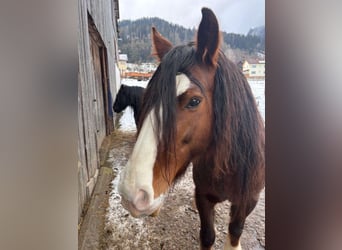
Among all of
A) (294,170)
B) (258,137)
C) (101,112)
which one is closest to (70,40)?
(101,112)

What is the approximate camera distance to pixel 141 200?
2.96 ft

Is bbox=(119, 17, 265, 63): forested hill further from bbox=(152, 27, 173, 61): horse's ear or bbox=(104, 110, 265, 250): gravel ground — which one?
bbox=(104, 110, 265, 250): gravel ground

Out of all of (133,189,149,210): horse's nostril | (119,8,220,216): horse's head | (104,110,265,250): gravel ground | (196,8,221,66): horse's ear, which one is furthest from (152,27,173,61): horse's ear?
(133,189,149,210): horse's nostril

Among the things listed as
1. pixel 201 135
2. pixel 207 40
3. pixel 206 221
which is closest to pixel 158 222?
pixel 206 221

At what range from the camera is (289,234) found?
3.59 ft

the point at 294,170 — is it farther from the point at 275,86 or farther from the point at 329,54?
the point at 329,54

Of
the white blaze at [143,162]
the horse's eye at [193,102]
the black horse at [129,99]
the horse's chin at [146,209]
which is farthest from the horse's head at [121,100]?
the horse's chin at [146,209]

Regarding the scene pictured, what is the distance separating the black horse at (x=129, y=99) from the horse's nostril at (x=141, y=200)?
0.81 feet

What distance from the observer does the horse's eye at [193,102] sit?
0.92m

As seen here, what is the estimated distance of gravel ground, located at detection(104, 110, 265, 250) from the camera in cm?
92

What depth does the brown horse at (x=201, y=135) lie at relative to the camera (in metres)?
0.90

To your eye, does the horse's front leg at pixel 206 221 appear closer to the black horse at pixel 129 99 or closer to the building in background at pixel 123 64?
the black horse at pixel 129 99

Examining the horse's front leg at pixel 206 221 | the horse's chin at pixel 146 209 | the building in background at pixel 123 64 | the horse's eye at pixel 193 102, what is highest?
the building in background at pixel 123 64

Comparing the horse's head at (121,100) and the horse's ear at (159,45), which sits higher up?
the horse's ear at (159,45)
